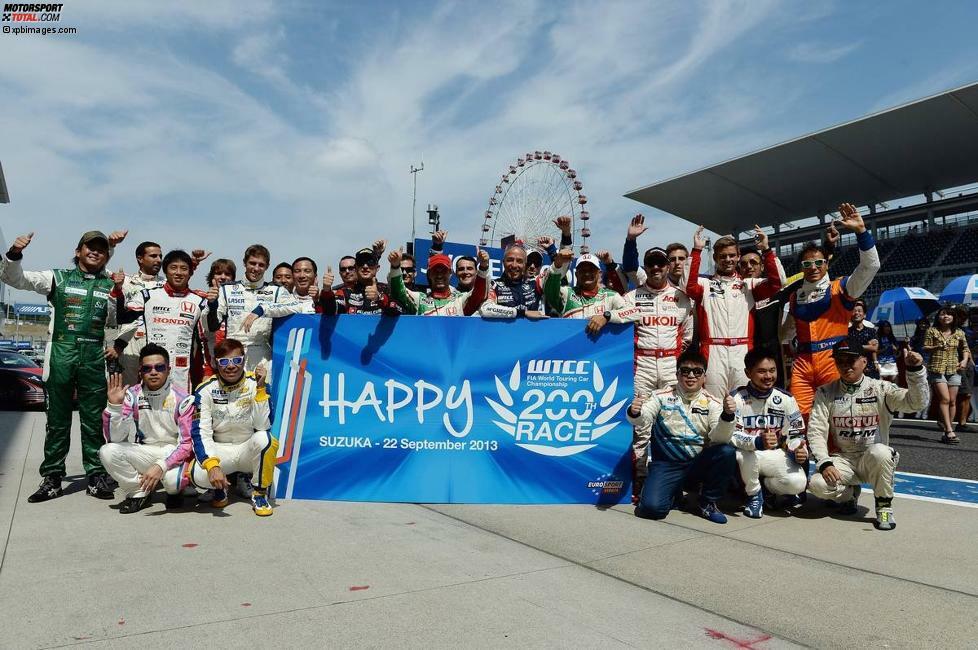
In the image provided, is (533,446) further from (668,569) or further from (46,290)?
(46,290)

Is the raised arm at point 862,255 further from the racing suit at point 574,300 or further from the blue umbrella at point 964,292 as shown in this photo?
the blue umbrella at point 964,292

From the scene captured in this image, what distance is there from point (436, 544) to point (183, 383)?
2585 mm

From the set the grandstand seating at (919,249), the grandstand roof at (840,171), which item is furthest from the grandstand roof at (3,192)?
the grandstand seating at (919,249)

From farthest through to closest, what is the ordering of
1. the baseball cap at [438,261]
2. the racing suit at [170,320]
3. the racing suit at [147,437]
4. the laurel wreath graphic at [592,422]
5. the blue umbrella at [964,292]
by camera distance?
Answer: the blue umbrella at [964,292] → the baseball cap at [438,261] → the racing suit at [170,320] → the laurel wreath graphic at [592,422] → the racing suit at [147,437]

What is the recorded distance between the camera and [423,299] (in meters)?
5.22

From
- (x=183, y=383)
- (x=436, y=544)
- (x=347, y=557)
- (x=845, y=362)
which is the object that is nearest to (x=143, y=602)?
(x=347, y=557)

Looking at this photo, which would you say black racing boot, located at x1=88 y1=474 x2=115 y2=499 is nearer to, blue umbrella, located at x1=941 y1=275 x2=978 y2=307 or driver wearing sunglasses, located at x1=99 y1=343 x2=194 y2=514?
driver wearing sunglasses, located at x1=99 y1=343 x2=194 y2=514

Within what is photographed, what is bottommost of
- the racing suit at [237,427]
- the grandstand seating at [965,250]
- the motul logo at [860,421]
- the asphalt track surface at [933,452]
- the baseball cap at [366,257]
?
the asphalt track surface at [933,452]

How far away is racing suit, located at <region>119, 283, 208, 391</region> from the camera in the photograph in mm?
4750

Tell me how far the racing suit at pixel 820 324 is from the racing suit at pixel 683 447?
85 centimetres

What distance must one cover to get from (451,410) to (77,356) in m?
2.71

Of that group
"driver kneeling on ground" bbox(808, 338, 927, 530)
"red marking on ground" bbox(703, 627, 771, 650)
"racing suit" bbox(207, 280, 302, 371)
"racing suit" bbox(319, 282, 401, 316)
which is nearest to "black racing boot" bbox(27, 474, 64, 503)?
"racing suit" bbox(207, 280, 302, 371)

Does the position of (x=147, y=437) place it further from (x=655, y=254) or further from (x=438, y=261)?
(x=655, y=254)

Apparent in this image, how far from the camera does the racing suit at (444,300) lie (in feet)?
16.4
